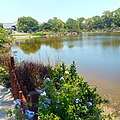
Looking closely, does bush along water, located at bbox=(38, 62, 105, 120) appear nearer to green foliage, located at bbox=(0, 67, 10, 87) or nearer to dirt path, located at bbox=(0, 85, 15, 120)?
dirt path, located at bbox=(0, 85, 15, 120)

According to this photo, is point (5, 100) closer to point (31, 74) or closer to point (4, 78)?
point (31, 74)

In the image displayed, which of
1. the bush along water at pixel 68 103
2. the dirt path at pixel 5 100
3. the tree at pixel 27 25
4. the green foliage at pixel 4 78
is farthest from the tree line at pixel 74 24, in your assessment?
the bush along water at pixel 68 103

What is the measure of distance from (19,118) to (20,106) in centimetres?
30

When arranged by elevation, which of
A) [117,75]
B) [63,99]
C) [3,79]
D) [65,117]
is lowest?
[117,75]

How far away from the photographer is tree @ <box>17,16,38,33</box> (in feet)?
185

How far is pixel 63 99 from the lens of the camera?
2.09 m

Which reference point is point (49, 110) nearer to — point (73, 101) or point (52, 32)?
point (73, 101)

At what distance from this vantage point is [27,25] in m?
56.4

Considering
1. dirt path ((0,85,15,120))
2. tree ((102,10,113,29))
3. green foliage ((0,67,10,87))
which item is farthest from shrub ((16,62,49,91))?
tree ((102,10,113,29))

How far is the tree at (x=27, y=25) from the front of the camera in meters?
56.3

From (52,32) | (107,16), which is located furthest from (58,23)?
(107,16)

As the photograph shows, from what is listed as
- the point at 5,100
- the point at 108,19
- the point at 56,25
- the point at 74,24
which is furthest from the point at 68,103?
the point at 108,19

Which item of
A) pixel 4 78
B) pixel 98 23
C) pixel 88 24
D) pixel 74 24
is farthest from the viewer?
pixel 88 24

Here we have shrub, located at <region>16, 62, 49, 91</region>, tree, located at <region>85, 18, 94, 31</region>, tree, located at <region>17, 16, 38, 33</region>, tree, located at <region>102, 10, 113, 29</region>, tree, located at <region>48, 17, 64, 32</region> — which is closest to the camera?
shrub, located at <region>16, 62, 49, 91</region>
